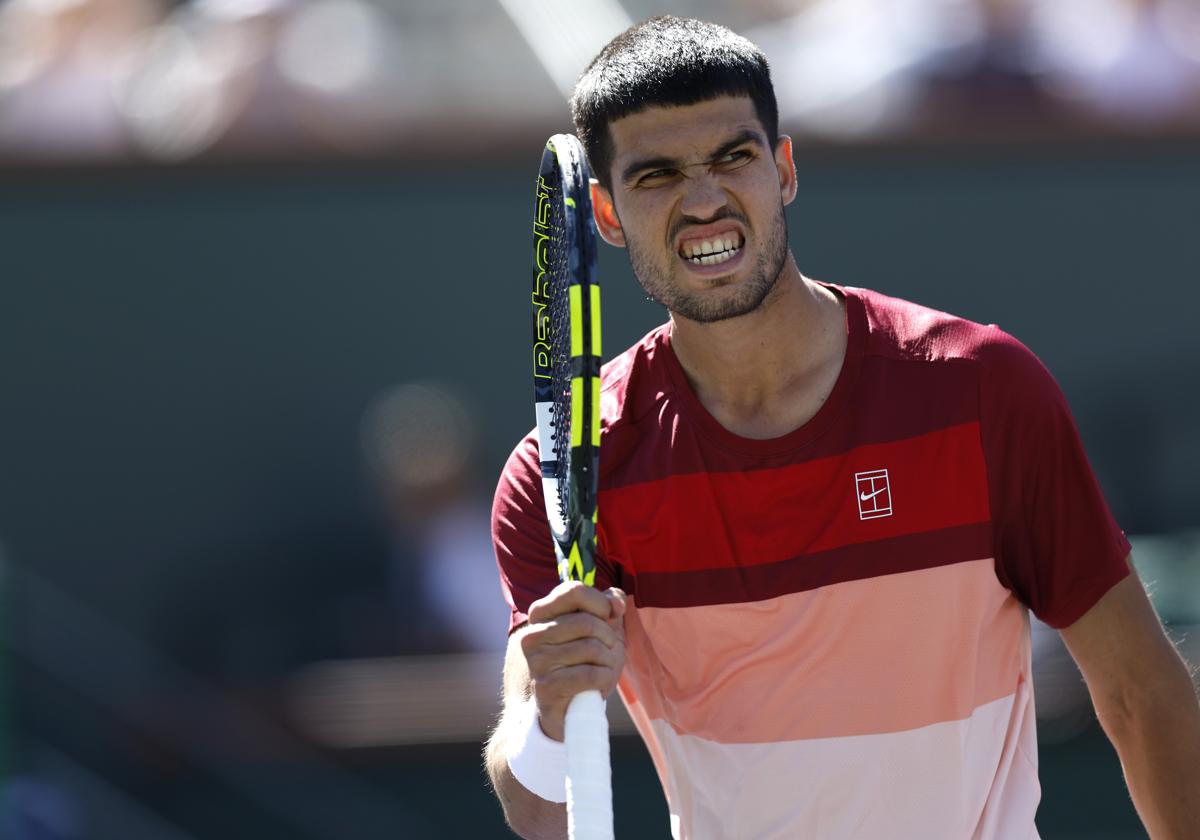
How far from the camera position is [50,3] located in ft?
24.7

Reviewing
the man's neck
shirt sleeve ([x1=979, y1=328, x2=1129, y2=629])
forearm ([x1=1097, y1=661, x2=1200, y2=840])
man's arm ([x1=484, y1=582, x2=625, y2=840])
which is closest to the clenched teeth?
the man's neck

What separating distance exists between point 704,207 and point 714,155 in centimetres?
9

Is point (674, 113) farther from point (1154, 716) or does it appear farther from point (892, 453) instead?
point (1154, 716)

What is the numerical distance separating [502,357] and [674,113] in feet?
14.4

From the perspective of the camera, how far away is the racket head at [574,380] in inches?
94.0

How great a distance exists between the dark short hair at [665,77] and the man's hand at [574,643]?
70 centimetres

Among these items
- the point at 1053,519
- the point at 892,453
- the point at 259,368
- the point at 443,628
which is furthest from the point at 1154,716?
the point at 259,368

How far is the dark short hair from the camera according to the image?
2.55 metres

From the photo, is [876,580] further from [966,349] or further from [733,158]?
[733,158]

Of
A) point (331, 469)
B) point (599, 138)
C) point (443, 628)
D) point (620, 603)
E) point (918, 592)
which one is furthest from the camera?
point (331, 469)

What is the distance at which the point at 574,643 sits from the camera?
227 centimetres

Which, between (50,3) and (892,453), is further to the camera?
(50,3)

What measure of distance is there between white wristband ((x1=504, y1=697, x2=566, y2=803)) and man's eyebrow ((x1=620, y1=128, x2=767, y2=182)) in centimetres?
77

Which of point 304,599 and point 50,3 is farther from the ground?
point 50,3
